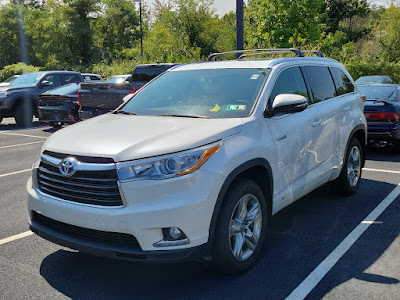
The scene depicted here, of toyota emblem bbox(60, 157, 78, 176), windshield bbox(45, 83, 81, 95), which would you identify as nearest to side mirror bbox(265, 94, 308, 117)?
toyota emblem bbox(60, 157, 78, 176)

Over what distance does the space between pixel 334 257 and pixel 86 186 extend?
7.39ft

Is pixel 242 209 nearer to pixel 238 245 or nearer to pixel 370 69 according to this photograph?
pixel 238 245

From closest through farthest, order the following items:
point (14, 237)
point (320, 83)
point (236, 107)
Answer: point (236, 107) → point (14, 237) → point (320, 83)

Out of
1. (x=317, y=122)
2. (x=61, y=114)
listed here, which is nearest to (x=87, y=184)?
(x=317, y=122)

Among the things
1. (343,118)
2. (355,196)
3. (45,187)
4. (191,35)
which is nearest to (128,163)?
(45,187)

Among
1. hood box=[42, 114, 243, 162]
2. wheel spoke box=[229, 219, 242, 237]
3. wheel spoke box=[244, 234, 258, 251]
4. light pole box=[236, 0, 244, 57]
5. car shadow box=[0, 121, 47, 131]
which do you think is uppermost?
light pole box=[236, 0, 244, 57]

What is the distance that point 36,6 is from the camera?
71375mm

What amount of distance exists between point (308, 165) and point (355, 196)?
172 centimetres

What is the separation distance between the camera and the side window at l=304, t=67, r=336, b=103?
16.5ft

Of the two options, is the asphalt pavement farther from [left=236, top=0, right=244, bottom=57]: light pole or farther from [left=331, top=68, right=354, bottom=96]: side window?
[left=236, top=0, right=244, bottom=57]: light pole

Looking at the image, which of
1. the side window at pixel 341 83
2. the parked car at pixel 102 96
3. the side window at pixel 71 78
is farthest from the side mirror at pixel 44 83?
the side window at pixel 341 83

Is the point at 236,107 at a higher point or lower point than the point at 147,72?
higher

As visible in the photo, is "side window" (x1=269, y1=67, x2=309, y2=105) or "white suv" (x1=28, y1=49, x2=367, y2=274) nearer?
"white suv" (x1=28, y1=49, x2=367, y2=274)

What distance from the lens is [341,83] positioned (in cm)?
576
